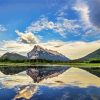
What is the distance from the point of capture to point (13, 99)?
26.7 meters

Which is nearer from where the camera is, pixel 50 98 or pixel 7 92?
pixel 50 98

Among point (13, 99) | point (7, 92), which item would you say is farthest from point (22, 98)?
point (7, 92)

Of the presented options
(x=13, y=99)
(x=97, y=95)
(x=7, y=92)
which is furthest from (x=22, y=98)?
(x=97, y=95)

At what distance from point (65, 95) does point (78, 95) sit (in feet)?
3.60

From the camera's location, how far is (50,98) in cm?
2772

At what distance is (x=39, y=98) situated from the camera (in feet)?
90.5

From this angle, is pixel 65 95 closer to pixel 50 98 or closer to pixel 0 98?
pixel 50 98

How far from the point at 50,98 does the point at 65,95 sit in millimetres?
1992

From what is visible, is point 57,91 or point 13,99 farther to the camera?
point 57,91

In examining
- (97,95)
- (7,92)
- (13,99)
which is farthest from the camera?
(7,92)

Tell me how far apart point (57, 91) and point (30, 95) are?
4.08 m

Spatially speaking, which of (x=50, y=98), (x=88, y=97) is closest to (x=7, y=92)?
(x=50, y=98)

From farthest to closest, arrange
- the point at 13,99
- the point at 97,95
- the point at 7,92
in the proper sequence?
the point at 7,92
the point at 97,95
the point at 13,99

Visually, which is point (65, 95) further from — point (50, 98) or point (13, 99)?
point (13, 99)
